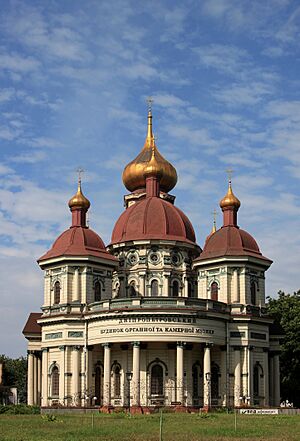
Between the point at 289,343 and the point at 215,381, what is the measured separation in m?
11.6

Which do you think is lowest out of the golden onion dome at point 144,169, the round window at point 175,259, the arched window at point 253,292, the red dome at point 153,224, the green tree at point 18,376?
the green tree at point 18,376

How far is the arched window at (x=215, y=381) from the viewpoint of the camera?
60000 mm

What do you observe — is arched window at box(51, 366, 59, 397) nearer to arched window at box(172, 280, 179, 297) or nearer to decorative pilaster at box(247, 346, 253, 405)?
arched window at box(172, 280, 179, 297)

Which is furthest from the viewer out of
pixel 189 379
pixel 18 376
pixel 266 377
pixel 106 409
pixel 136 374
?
pixel 18 376

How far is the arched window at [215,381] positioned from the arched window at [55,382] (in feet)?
38.3

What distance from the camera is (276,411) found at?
5394cm

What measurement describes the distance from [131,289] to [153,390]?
10.8 metres

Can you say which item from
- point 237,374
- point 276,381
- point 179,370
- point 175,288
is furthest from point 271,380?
point 179,370

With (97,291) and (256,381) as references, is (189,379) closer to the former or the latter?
(256,381)

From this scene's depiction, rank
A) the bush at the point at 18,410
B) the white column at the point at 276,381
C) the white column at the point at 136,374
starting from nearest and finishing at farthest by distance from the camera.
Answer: the bush at the point at 18,410 → the white column at the point at 136,374 → the white column at the point at 276,381

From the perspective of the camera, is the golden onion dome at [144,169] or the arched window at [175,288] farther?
the golden onion dome at [144,169]

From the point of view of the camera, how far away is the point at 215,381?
6056cm

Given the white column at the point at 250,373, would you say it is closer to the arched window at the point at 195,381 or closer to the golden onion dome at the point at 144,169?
the arched window at the point at 195,381

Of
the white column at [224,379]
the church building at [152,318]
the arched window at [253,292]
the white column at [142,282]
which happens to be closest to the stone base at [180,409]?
the church building at [152,318]
